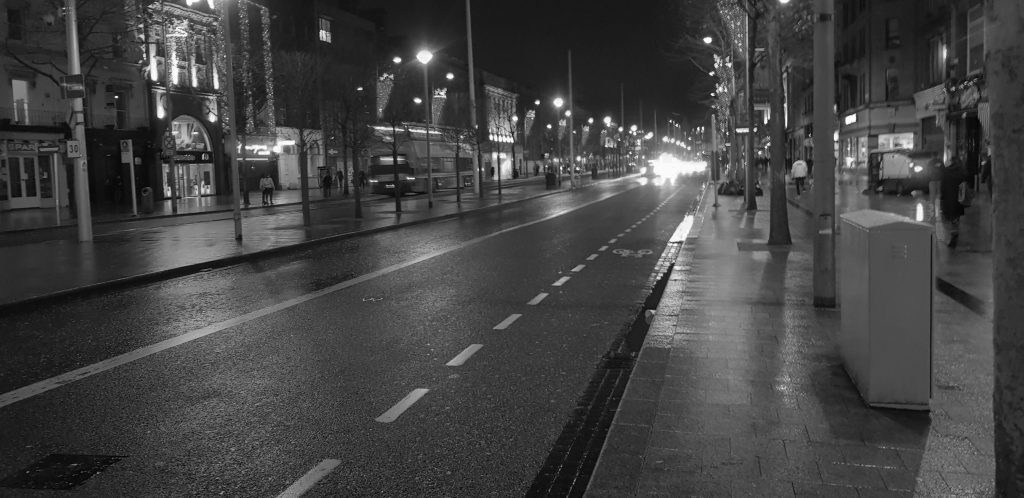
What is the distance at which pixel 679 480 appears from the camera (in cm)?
445

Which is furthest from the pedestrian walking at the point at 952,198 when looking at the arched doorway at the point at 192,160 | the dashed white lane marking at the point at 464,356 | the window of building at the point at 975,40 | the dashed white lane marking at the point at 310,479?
the arched doorway at the point at 192,160

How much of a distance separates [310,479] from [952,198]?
15.0m

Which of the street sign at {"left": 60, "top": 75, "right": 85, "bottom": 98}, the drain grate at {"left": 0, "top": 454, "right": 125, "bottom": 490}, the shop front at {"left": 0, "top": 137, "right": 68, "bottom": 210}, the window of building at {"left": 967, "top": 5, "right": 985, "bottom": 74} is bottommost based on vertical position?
the drain grate at {"left": 0, "top": 454, "right": 125, "bottom": 490}

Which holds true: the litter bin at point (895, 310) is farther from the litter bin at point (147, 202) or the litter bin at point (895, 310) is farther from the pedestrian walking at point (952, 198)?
the litter bin at point (147, 202)

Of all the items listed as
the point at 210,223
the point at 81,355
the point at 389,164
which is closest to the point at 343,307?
the point at 81,355

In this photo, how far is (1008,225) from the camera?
3201 mm

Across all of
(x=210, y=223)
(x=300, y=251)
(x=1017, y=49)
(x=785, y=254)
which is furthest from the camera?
(x=210, y=223)

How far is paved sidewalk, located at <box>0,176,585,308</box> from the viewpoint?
44.1 ft

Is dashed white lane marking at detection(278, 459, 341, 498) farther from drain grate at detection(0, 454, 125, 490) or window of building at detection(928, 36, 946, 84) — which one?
window of building at detection(928, 36, 946, 84)

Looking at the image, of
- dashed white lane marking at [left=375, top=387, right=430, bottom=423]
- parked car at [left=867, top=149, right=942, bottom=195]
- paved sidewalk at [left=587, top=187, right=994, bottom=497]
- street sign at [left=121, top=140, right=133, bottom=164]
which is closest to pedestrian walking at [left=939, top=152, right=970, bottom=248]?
paved sidewalk at [left=587, top=187, right=994, bottom=497]

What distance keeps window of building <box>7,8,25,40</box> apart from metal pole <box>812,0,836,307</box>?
38137 mm

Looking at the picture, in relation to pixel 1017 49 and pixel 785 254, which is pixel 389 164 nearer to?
pixel 785 254

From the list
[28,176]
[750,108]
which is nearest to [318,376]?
[750,108]

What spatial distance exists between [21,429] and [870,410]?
5.69 metres
